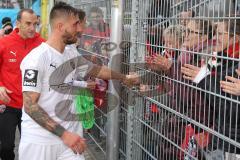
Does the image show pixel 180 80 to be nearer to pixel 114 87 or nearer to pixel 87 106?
pixel 114 87

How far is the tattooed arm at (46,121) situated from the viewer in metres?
3.37

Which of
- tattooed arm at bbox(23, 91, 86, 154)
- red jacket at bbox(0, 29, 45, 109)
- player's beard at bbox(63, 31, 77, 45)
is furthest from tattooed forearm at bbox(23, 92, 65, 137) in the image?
red jacket at bbox(0, 29, 45, 109)

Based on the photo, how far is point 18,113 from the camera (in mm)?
5164

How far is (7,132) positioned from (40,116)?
180 cm

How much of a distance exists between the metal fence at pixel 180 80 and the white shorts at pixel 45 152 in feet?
2.75

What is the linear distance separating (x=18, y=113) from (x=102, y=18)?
5.25 ft

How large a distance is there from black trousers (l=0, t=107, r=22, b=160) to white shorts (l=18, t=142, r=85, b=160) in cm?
143

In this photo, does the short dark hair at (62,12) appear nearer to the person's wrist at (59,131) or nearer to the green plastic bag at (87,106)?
the person's wrist at (59,131)

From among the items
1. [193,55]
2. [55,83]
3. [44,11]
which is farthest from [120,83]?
[44,11]

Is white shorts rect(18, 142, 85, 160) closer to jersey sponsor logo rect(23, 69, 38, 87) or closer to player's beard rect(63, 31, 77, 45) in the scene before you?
jersey sponsor logo rect(23, 69, 38, 87)

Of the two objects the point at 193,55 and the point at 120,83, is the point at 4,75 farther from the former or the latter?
the point at 193,55

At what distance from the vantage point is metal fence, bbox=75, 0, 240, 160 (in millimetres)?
2752

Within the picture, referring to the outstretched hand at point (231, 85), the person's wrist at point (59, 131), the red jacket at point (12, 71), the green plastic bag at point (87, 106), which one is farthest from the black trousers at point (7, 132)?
the outstretched hand at point (231, 85)

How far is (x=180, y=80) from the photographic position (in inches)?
134
